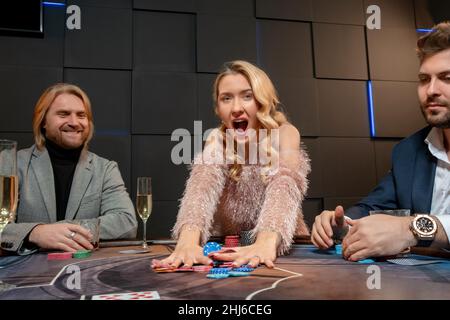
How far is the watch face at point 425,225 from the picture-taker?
1070 millimetres

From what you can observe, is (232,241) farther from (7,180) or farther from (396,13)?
(396,13)

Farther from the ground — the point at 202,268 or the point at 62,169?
the point at 62,169

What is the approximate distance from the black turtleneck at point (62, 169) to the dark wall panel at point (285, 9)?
2.28 meters

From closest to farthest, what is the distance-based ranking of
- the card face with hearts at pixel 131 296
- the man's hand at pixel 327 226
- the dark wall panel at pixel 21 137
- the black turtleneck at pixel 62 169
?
1. the card face with hearts at pixel 131 296
2. the man's hand at pixel 327 226
3. the black turtleneck at pixel 62 169
4. the dark wall panel at pixel 21 137

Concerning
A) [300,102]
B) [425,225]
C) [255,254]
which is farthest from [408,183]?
[300,102]

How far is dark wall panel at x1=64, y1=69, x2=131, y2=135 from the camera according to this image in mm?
3180

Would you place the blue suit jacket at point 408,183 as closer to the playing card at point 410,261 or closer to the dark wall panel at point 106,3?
the playing card at point 410,261

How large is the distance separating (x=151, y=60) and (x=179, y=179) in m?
1.10

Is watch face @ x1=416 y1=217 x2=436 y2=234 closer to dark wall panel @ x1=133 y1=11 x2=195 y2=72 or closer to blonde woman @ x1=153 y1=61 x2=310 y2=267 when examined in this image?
blonde woman @ x1=153 y1=61 x2=310 y2=267

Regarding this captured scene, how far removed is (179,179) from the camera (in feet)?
10.7

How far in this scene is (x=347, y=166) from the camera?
3.68 meters

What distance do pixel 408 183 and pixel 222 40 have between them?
2.38 m

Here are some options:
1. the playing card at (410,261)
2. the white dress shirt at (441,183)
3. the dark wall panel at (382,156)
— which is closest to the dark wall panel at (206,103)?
the dark wall panel at (382,156)

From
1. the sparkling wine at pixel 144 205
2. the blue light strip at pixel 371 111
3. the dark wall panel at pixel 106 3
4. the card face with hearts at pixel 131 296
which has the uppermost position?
the dark wall panel at pixel 106 3
